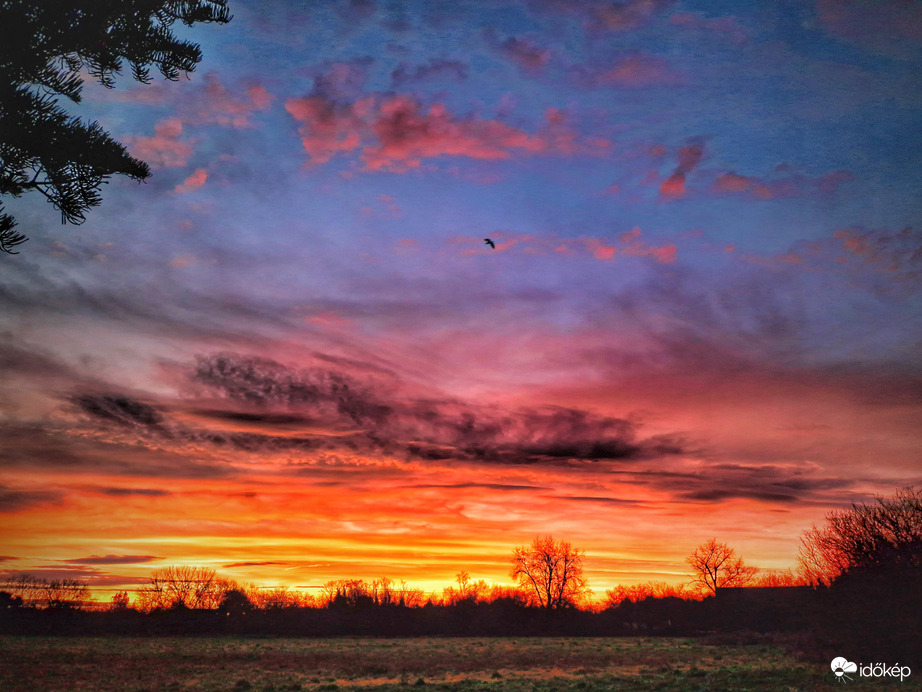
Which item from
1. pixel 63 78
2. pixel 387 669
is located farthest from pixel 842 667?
pixel 63 78

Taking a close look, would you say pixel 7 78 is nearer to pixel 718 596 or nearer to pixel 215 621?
pixel 215 621

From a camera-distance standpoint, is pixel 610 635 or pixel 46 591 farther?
pixel 46 591

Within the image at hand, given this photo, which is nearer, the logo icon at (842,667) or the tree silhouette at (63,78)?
the tree silhouette at (63,78)

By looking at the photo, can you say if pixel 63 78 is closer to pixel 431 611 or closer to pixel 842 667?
pixel 842 667

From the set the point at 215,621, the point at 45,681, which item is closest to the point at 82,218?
the point at 45,681

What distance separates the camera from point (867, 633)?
24.8 metres

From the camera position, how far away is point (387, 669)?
31594 mm

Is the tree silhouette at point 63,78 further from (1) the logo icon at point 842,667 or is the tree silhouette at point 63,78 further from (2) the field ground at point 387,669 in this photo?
(1) the logo icon at point 842,667

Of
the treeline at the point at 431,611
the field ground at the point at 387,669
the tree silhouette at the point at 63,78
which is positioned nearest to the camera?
the tree silhouette at the point at 63,78

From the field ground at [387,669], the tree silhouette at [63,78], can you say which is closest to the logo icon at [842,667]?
the field ground at [387,669]

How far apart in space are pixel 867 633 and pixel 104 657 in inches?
1700

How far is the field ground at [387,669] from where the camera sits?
2358cm

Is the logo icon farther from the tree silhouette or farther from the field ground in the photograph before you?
the tree silhouette

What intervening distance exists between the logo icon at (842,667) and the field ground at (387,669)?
0.42 metres
